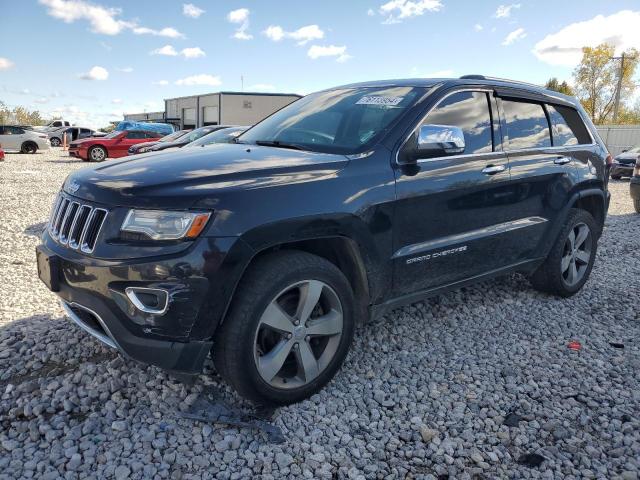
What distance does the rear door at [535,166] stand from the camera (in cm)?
391

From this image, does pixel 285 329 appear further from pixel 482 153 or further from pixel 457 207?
pixel 482 153

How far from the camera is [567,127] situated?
15.0 feet

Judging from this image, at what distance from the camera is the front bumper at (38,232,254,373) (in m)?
2.33

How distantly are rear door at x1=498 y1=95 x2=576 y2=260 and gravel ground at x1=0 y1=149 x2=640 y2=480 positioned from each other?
2.75 feet

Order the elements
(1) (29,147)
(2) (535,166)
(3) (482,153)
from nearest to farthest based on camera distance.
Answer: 1. (3) (482,153)
2. (2) (535,166)
3. (1) (29,147)

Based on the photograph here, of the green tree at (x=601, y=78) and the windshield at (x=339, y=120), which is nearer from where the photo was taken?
the windshield at (x=339, y=120)

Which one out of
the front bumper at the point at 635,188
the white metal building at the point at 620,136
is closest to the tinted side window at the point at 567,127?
the front bumper at the point at 635,188

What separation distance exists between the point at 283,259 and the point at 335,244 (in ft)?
1.22

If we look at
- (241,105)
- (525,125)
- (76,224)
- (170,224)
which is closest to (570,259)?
(525,125)

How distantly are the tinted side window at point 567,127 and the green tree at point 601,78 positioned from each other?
52279mm

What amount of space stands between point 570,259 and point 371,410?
9.30 feet

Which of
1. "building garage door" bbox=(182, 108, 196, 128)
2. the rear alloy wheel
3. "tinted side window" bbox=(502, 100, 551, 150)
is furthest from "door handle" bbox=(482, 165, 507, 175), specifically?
"building garage door" bbox=(182, 108, 196, 128)

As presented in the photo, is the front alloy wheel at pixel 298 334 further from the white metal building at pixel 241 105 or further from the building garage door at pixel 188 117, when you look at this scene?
the building garage door at pixel 188 117

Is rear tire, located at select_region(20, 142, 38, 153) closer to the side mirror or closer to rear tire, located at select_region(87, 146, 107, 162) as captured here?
rear tire, located at select_region(87, 146, 107, 162)
